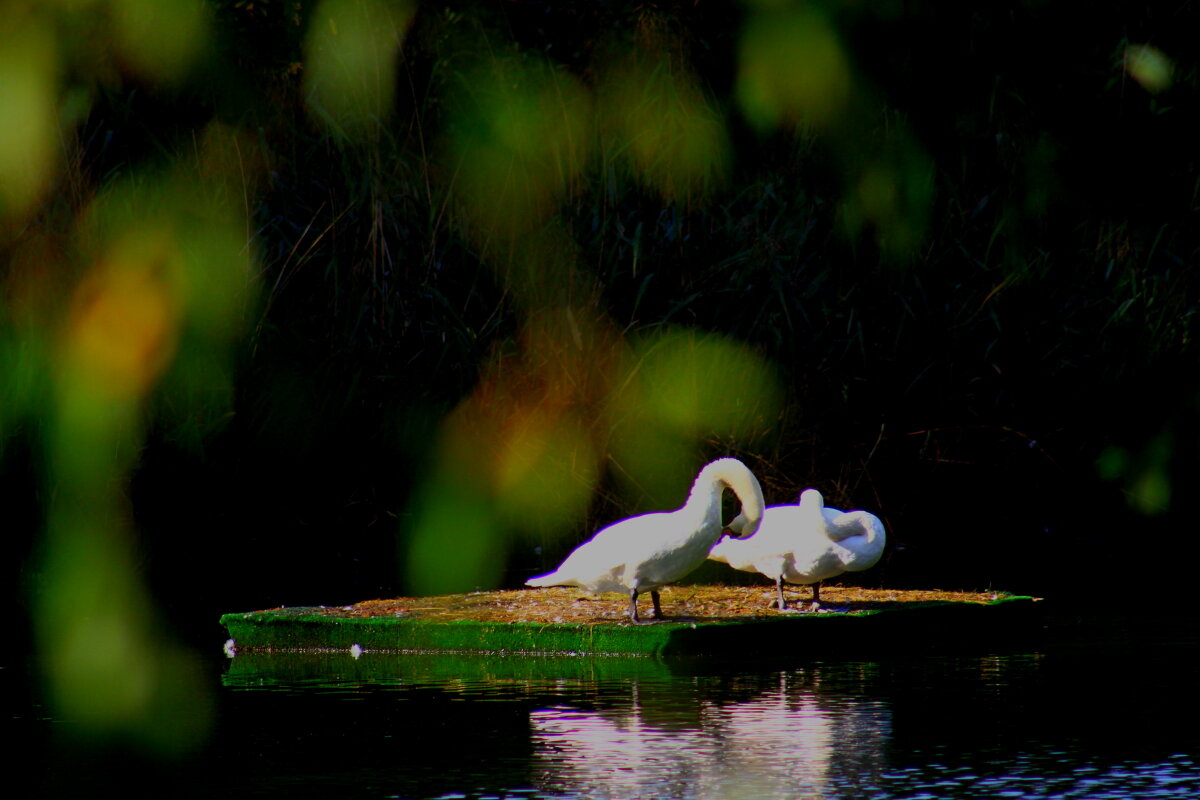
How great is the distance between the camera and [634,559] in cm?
1052

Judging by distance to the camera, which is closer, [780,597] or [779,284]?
[780,597]

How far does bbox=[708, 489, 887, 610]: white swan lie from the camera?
37.4 ft

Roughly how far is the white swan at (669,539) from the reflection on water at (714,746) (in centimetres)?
109

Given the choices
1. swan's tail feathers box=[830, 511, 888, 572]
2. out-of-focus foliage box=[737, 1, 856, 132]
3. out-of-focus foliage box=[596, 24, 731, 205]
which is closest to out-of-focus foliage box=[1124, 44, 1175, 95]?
out-of-focus foliage box=[737, 1, 856, 132]

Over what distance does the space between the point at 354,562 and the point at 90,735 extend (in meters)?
8.44

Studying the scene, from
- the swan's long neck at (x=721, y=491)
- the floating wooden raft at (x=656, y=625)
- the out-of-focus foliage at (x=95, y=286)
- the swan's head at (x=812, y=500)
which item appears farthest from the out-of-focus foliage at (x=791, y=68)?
the swan's long neck at (x=721, y=491)

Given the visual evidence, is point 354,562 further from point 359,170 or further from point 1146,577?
point 1146,577

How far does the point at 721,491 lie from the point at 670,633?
844 millimetres

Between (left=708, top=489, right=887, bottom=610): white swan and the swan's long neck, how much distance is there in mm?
756

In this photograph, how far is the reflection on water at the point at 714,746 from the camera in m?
6.99

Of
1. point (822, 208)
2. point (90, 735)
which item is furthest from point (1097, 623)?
point (90, 735)

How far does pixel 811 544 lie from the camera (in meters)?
11.4

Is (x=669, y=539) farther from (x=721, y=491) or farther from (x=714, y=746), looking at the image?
(x=714, y=746)

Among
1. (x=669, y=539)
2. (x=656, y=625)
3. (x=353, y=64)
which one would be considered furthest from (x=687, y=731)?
(x=353, y=64)
